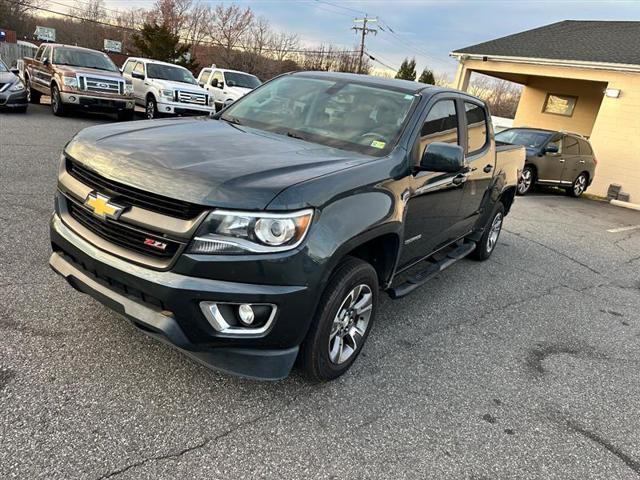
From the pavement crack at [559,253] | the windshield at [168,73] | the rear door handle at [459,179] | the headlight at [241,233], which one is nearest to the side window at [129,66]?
the windshield at [168,73]

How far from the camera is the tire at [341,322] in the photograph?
2730 millimetres

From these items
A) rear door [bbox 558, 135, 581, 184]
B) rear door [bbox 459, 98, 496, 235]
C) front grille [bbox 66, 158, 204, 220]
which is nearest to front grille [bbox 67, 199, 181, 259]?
front grille [bbox 66, 158, 204, 220]

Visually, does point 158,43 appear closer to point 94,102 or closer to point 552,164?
point 94,102

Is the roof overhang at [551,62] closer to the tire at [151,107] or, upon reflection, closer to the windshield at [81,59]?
the tire at [151,107]

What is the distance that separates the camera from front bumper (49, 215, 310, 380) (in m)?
2.33

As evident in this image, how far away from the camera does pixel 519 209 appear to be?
10.6 metres

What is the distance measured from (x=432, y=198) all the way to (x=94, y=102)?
38.0 feet

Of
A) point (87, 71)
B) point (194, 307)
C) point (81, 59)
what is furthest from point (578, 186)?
point (81, 59)

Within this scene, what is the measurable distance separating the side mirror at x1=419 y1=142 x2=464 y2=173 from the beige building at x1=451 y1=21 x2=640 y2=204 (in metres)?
13.7

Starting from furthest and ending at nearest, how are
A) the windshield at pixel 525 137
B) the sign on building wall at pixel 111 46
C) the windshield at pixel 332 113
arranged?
the sign on building wall at pixel 111 46, the windshield at pixel 525 137, the windshield at pixel 332 113

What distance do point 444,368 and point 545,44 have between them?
1757 cm

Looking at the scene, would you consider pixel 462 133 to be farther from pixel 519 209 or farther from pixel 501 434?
pixel 519 209

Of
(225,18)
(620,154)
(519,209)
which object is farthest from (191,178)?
(225,18)

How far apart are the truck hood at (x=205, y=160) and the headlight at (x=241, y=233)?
0.06 metres
